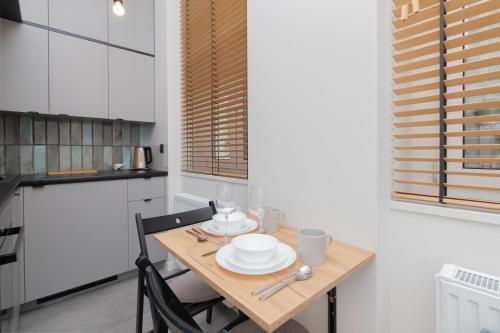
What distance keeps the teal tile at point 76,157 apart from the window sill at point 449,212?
270 cm

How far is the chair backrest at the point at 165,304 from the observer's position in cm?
50

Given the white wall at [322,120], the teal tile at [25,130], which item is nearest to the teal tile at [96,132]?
the teal tile at [25,130]

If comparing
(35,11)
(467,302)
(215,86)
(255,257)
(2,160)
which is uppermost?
(35,11)

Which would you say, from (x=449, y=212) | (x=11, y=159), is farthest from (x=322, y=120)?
(x=11, y=159)

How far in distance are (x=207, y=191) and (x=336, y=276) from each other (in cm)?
149

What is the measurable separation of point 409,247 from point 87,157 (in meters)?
2.76

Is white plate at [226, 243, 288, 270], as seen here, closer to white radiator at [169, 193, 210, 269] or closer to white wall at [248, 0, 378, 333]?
white wall at [248, 0, 378, 333]

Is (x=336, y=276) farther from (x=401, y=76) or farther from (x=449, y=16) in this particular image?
(x=449, y=16)

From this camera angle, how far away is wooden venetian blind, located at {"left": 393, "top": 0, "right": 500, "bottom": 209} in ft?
2.60

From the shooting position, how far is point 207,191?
2.10m

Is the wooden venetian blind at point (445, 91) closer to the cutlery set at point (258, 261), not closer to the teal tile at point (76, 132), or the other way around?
the cutlery set at point (258, 261)

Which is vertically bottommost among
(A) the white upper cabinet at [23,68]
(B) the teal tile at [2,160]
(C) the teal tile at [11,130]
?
(B) the teal tile at [2,160]

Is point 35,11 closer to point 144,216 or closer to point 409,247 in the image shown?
point 144,216

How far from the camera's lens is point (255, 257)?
789mm
